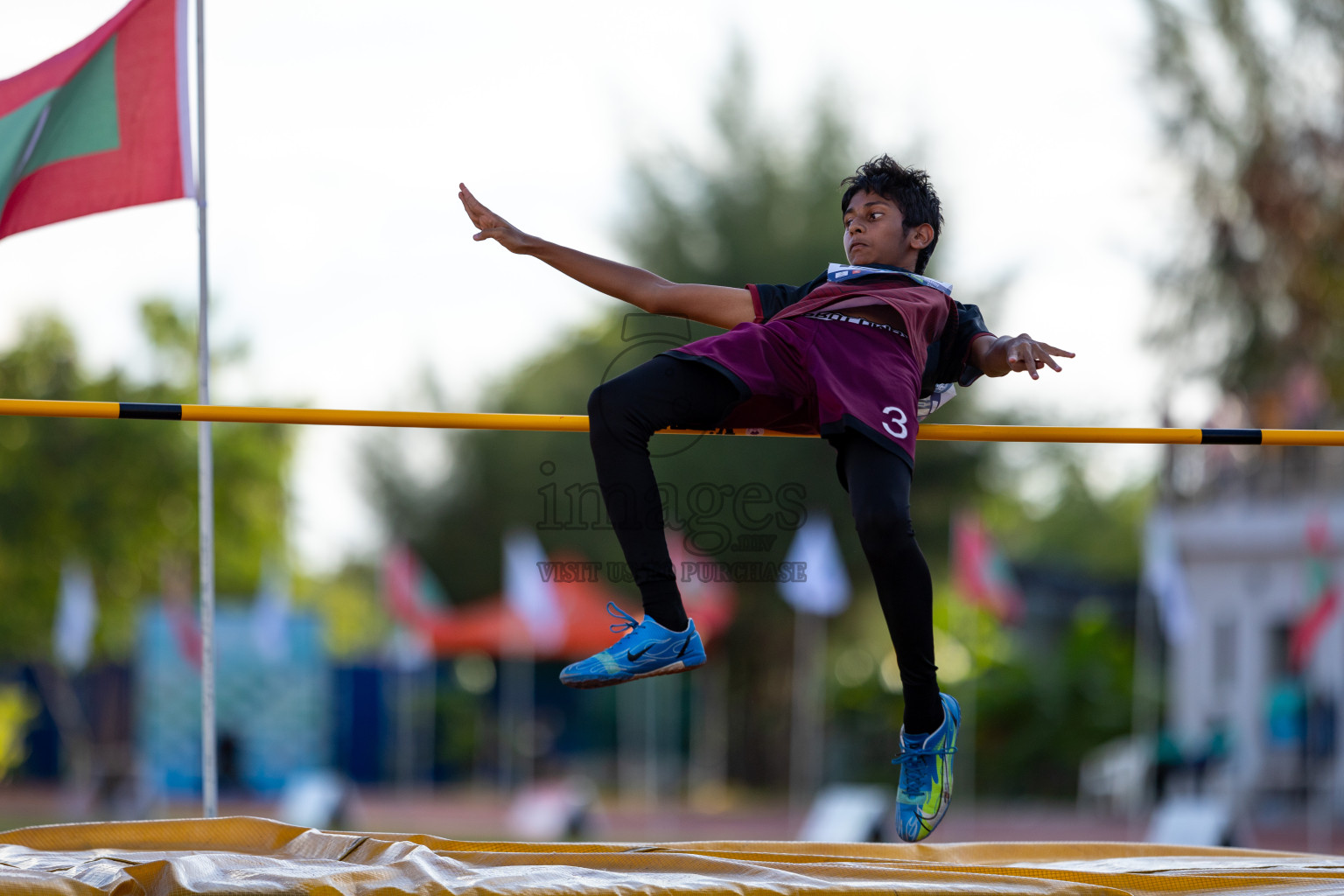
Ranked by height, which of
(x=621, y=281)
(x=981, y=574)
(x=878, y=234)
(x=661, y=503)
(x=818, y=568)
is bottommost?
(x=981, y=574)

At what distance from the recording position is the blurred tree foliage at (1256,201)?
20938mm

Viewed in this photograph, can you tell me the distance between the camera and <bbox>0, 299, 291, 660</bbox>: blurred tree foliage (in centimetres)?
2533

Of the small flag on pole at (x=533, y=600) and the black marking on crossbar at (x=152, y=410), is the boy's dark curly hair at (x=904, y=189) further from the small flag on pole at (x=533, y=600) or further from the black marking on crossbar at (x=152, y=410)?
the small flag on pole at (x=533, y=600)

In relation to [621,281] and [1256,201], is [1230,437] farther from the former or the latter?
[1256,201]

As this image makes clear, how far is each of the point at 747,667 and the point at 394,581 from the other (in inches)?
349

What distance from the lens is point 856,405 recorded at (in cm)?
358

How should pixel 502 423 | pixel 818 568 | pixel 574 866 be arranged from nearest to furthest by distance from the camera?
pixel 574 866
pixel 502 423
pixel 818 568

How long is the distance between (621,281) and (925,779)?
5.13 ft

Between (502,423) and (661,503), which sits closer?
(661,503)

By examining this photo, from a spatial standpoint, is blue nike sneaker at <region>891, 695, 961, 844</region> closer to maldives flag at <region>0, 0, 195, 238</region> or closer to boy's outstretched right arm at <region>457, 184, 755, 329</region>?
boy's outstretched right arm at <region>457, 184, 755, 329</region>

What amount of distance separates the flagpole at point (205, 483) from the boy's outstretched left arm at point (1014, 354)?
223cm

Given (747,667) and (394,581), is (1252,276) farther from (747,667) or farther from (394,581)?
(394,581)

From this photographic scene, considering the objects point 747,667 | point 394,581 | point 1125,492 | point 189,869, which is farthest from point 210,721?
point 1125,492

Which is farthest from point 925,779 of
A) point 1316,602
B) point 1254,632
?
point 1254,632
